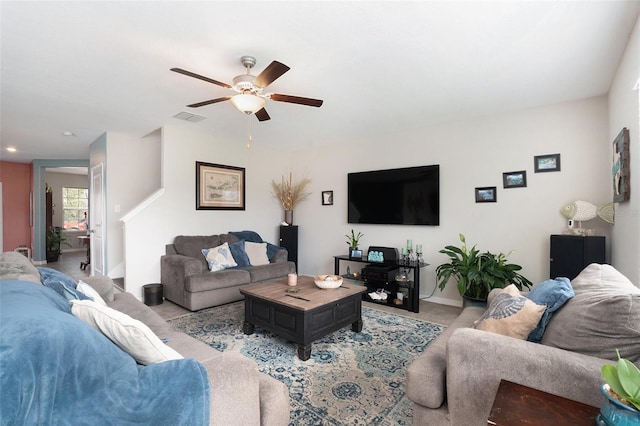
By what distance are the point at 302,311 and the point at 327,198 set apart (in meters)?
3.18

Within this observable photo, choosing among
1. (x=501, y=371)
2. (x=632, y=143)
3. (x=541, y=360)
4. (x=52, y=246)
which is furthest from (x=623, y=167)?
(x=52, y=246)

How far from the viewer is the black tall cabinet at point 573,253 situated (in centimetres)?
282

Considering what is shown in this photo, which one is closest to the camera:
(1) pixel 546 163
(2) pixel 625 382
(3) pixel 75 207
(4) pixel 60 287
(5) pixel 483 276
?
(2) pixel 625 382

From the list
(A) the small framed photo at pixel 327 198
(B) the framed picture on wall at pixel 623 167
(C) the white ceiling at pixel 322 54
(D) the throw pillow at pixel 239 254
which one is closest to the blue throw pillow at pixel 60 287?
(C) the white ceiling at pixel 322 54

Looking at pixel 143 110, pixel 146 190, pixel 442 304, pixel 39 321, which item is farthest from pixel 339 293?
pixel 146 190

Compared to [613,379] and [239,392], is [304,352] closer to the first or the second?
[239,392]

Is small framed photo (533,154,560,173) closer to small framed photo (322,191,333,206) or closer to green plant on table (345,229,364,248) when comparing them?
green plant on table (345,229,364,248)

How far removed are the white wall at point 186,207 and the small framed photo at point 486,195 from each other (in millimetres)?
3623

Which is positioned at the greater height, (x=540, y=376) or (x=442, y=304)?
(x=540, y=376)

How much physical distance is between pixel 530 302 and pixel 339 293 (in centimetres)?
165

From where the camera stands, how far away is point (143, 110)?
3.64 meters

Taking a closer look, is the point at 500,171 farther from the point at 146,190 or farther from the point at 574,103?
the point at 146,190

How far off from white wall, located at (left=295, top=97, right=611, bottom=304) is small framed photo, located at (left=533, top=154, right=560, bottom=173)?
0.05m

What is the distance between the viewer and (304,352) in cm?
238
